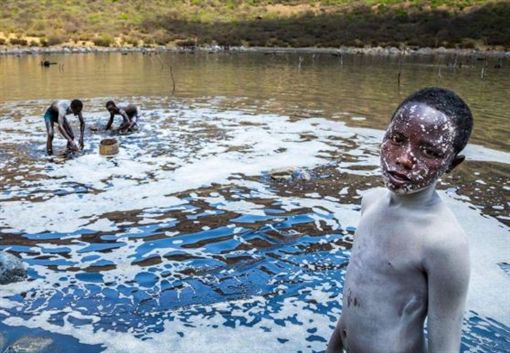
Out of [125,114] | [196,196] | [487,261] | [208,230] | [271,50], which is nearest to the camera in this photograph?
[487,261]

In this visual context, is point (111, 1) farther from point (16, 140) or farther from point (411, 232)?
point (411, 232)

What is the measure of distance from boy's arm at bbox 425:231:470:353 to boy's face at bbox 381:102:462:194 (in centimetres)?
25

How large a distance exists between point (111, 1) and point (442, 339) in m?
81.9

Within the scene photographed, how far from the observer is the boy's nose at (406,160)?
1.91 metres

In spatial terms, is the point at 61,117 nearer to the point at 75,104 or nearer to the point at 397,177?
the point at 75,104

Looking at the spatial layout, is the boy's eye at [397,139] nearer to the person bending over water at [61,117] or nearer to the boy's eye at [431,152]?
the boy's eye at [431,152]

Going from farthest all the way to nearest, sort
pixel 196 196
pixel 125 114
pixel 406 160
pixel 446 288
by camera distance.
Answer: pixel 125 114 → pixel 196 196 → pixel 406 160 → pixel 446 288

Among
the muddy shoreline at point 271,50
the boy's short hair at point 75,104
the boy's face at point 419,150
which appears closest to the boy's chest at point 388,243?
the boy's face at point 419,150

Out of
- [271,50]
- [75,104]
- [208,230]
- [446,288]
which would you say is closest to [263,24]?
[271,50]

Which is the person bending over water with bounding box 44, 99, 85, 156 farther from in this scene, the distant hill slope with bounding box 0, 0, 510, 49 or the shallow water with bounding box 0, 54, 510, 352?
the distant hill slope with bounding box 0, 0, 510, 49

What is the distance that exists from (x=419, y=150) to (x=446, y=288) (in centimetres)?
52

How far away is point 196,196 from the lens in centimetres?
824

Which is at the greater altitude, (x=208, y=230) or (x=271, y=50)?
(x=271, y=50)

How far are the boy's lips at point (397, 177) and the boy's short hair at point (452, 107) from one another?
0.24 meters
